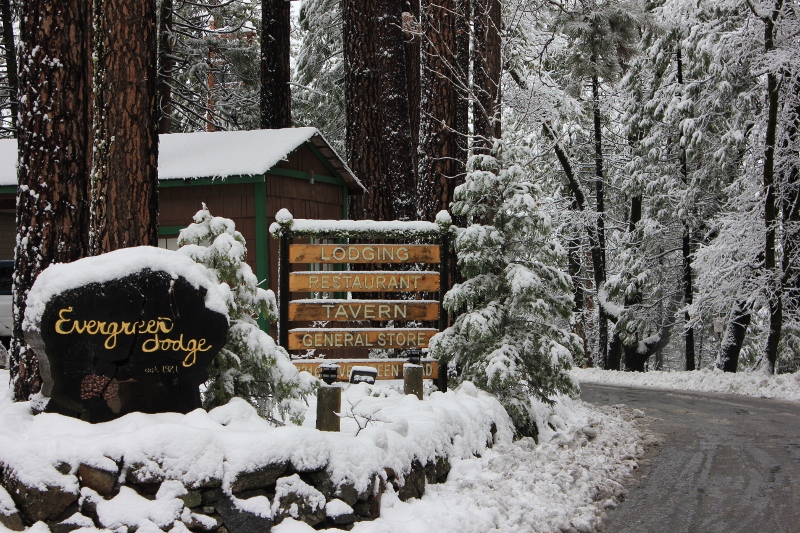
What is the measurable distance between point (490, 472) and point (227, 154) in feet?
25.8

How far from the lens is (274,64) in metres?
17.3

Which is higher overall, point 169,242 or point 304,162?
point 304,162

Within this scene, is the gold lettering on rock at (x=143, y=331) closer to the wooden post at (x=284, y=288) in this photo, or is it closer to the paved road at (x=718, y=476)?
the wooden post at (x=284, y=288)

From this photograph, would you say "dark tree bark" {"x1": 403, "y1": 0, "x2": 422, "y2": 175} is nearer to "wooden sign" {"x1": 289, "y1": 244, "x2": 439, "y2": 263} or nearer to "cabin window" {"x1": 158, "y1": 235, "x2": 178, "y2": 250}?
"cabin window" {"x1": 158, "y1": 235, "x2": 178, "y2": 250}

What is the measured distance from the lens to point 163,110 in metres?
20.1

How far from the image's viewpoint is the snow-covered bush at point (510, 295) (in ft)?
28.6

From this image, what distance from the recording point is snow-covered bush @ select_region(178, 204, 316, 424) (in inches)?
246

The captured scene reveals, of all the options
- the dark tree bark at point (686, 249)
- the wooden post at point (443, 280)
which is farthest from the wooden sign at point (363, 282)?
the dark tree bark at point (686, 249)

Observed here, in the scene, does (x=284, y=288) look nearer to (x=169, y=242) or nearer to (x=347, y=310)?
(x=347, y=310)

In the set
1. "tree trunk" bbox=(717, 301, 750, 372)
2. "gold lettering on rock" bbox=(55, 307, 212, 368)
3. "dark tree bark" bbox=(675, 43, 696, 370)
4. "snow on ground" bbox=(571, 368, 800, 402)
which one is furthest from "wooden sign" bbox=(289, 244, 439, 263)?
"dark tree bark" bbox=(675, 43, 696, 370)

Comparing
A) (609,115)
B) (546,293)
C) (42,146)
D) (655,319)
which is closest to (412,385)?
(546,293)

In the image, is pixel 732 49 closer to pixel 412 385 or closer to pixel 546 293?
pixel 546 293

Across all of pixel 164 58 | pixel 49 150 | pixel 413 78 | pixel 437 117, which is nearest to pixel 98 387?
pixel 49 150

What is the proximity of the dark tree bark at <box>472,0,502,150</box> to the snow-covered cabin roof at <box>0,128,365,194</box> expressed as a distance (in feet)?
10.4
